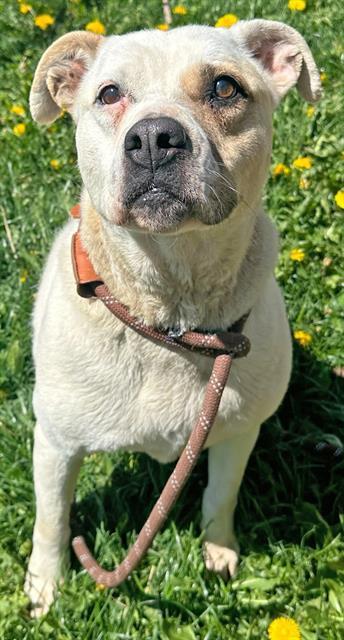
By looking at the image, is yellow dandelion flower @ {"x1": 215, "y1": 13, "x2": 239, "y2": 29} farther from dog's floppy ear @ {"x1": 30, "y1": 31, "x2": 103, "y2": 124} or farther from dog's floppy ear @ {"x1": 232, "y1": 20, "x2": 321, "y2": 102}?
dog's floppy ear @ {"x1": 30, "y1": 31, "x2": 103, "y2": 124}

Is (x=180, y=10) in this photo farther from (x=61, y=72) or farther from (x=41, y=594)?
(x=41, y=594)

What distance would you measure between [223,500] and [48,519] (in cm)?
73

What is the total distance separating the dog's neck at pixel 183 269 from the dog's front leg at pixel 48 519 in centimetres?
72

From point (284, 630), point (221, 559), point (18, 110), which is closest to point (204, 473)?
point (221, 559)

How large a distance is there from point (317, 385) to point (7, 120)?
270cm

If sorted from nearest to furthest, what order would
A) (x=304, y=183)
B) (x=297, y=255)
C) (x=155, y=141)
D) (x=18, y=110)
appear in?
(x=155, y=141)
(x=297, y=255)
(x=304, y=183)
(x=18, y=110)

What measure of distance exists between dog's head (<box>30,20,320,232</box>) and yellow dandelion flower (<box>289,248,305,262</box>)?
4.47 feet

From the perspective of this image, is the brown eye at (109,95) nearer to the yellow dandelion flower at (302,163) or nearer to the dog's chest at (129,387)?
the dog's chest at (129,387)

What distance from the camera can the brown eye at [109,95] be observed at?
A: 2615 millimetres

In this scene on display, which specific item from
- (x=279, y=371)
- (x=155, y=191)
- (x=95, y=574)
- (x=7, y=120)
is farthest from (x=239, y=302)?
(x=7, y=120)

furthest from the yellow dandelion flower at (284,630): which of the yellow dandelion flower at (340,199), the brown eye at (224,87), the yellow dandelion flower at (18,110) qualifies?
the yellow dandelion flower at (18,110)

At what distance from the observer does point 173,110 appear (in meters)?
2.38

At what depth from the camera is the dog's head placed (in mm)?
2332

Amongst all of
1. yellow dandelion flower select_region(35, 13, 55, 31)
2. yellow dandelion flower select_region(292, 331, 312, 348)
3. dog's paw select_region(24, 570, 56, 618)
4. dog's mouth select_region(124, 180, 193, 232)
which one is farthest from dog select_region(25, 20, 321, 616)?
yellow dandelion flower select_region(35, 13, 55, 31)
